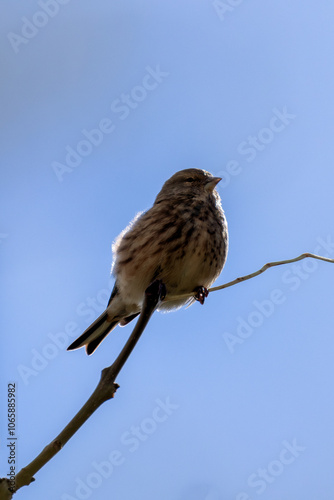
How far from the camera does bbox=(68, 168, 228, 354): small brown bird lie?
4211 mm

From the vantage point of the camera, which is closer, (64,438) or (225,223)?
(64,438)

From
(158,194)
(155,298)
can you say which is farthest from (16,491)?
(158,194)

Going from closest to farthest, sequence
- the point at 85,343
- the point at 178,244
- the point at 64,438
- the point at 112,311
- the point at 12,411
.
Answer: the point at 64,438
the point at 12,411
the point at 178,244
the point at 85,343
the point at 112,311

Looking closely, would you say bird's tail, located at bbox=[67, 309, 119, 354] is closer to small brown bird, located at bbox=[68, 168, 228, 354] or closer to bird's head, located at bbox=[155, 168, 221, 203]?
small brown bird, located at bbox=[68, 168, 228, 354]

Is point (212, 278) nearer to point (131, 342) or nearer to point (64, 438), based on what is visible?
point (131, 342)

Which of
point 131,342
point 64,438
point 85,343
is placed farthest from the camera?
point 85,343

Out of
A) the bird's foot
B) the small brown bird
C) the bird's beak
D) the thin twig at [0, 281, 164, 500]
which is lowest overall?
the thin twig at [0, 281, 164, 500]

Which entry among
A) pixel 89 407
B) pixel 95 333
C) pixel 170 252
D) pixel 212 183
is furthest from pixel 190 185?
pixel 89 407

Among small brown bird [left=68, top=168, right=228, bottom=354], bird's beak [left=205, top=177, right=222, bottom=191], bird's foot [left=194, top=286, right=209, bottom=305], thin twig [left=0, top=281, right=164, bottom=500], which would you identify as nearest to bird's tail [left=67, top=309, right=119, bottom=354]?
small brown bird [left=68, top=168, right=228, bottom=354]

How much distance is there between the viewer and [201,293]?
14.2 feet

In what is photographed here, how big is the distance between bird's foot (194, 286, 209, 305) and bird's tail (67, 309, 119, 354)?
101 centimetres

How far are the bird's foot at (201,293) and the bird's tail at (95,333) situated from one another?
1.01m

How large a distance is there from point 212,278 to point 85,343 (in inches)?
45.8

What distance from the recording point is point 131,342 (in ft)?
6.64
